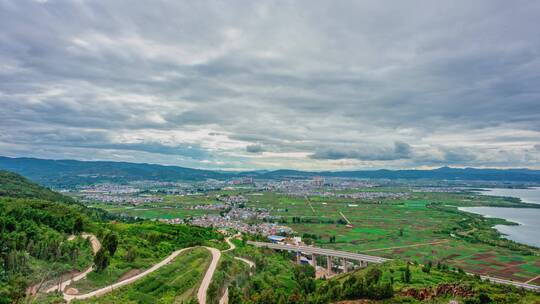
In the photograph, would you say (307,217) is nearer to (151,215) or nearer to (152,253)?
(151,215)

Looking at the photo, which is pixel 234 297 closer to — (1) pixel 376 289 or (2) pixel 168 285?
(2) pixel 168 285

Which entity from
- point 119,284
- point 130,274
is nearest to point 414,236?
point 130,274

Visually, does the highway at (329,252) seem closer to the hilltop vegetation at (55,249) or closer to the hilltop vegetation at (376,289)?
the hilltop vegetation at (376,289)

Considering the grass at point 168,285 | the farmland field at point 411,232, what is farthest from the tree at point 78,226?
the farmland field at point 411,232

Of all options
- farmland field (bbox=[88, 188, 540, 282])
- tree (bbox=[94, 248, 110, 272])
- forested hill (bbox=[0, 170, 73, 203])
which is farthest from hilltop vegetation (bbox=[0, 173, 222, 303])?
farmland field (bbox=[88, 188, 540, 282])

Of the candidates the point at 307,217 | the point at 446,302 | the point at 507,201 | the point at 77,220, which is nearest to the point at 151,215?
the point at 307,217
